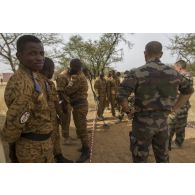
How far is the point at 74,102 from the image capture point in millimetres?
4113

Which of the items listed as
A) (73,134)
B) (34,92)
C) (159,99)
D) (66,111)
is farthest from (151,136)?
(73,134)

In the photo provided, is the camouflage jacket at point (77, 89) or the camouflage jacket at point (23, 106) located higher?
the camouflage jacket at point (23, 106)

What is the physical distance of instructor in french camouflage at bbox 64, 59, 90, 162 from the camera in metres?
4.01

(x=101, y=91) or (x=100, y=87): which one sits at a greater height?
(x=100, y=87)

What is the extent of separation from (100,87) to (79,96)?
3.65 metres

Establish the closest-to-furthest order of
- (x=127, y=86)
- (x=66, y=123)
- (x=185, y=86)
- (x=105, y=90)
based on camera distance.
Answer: (x=127, y=86)
(x=185, y=86)
(x=66, y=123)
(x=105, y=90)

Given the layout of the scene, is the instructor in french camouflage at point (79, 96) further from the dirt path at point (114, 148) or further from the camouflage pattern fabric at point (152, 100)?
the camouflage pattern fabric at point (152, 100)

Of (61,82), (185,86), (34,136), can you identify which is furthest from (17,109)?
(61,82)

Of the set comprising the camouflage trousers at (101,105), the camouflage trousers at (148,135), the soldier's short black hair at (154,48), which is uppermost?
the soldier's short black hair at (154,48)

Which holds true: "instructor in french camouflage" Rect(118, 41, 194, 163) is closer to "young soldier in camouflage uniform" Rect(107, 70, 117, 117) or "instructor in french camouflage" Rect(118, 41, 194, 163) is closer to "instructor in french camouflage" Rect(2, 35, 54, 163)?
"instructor in french camouflage" Rect(2, 35, 54, 163)

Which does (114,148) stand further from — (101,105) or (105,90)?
(105,90)

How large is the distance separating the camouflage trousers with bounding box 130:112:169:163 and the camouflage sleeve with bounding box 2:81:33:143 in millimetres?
1167

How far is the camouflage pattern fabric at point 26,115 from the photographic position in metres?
1.71

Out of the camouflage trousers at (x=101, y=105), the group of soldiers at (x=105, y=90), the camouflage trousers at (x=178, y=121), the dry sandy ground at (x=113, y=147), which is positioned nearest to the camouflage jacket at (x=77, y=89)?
the dry sandy ground at (x=113, y=147)
